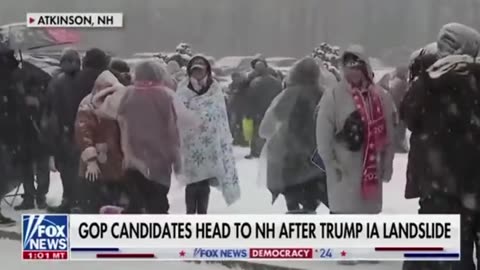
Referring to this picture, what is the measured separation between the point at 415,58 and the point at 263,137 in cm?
78

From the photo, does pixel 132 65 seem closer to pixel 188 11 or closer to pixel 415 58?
pixel 188 11

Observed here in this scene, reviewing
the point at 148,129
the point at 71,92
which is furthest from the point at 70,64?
the point at 148,129

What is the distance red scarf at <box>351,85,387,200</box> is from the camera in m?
3.17

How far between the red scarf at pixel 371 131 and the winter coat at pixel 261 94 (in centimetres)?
37

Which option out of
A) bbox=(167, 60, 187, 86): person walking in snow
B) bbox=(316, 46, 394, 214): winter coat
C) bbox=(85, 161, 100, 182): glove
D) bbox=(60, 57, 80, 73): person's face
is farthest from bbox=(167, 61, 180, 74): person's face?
bbox=(316, 46, 394, 214): winter coat

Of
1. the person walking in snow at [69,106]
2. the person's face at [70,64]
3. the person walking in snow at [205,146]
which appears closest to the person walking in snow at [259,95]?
the person walking in snow at [205,146]

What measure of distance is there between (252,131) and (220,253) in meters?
0.58

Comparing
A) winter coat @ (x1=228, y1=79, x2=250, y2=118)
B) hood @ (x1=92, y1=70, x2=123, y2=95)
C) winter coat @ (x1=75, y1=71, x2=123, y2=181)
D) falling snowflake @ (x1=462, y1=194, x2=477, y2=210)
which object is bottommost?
falling snowflake @ (x1=462, y1=194, x2=477, y2=210)

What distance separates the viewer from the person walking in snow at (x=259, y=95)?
314cm

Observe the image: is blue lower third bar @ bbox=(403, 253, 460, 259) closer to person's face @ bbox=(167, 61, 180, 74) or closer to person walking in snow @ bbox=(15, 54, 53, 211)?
person's face @ bbox=(167, 61, 180, 74)

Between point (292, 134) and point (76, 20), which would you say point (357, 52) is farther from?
point (76, 20)

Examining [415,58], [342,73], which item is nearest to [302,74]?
[342,73]

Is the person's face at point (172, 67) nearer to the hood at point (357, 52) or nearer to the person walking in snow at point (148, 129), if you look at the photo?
the person walking in snow at point (148, 129)

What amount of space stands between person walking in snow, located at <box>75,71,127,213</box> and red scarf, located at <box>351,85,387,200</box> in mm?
1128
